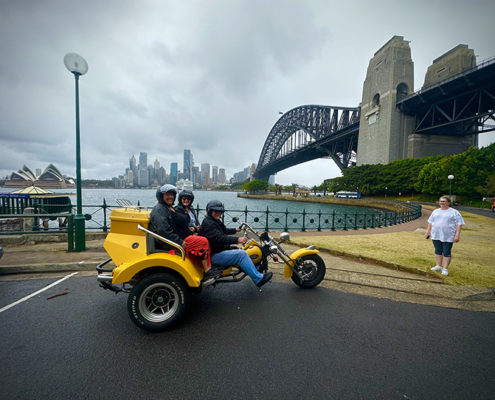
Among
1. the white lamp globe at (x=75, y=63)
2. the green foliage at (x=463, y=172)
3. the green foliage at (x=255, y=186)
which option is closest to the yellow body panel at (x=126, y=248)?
the white lamp globe at (x=75, y=63)

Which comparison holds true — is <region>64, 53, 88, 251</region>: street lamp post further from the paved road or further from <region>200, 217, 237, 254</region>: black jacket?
<region>200, 217, 237, 254</region>: black jacket

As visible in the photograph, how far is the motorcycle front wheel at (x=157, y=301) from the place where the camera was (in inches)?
110

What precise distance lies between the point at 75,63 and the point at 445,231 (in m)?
10.0

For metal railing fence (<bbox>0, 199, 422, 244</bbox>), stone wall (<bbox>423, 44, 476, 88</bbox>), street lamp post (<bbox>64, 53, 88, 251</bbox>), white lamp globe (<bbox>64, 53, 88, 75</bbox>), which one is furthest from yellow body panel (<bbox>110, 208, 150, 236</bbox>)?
stone wall (<bbox>423, 44, 476, 88</bbox>)

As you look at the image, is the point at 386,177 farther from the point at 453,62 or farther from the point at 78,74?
the point at 78,74

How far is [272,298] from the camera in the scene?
12.3 feet

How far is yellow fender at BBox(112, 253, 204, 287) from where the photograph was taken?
283 cm

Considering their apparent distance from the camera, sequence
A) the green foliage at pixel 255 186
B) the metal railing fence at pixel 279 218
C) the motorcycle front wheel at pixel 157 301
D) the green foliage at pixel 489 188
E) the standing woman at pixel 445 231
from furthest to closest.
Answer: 1. the green foliage at pixel 255 186
2. the green foliage at pixel 489 188
3. the metal railing fence at pixel 279 218
4. the standing woman at pixel 445 231
5. the motorcycle front wheel at pixel 157 301

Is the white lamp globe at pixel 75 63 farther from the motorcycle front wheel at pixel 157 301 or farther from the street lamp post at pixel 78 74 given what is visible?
the motorcycle front wheel at pixel 157 301

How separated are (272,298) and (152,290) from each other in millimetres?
1908

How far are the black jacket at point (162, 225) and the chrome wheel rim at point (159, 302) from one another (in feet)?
1.84

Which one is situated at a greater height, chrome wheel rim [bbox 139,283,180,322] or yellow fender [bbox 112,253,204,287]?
yellow fender [bbox 112,253,204,287]

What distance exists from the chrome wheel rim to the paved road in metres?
0.22

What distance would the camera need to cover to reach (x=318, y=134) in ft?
280
